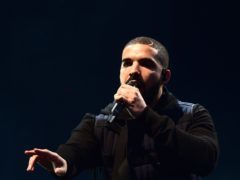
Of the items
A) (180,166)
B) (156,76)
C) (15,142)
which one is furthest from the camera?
(15,142)

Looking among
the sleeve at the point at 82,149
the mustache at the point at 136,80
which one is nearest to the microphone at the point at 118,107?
the mustache at the point at 136,80

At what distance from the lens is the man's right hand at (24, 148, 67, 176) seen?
5.02 ft

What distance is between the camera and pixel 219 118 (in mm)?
3543

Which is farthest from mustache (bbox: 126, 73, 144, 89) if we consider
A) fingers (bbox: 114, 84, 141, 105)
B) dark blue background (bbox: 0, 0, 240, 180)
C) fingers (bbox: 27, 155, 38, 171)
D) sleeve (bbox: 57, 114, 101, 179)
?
dark blue background (bbox: 0, 0, 240, 180)

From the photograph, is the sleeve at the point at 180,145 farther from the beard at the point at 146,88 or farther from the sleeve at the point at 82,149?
the sleeve at the point at 82,149

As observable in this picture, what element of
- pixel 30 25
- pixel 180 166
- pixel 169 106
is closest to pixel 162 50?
pixel 169 106

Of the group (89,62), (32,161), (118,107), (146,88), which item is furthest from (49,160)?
(89,62)

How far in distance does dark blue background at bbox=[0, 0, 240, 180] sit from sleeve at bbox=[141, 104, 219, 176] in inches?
75.3

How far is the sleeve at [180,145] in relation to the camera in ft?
5.02

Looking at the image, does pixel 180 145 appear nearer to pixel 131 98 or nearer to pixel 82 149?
pixel 131 98

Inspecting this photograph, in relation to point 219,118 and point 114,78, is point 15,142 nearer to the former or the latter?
point 114,78

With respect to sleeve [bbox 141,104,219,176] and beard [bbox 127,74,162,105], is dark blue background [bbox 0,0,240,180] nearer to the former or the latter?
beard [bbox 127,74,162,105]

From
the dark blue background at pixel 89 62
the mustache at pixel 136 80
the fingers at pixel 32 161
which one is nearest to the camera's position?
the fingers at pixel 32 161

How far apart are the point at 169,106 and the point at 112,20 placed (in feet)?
6.60
